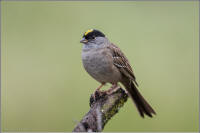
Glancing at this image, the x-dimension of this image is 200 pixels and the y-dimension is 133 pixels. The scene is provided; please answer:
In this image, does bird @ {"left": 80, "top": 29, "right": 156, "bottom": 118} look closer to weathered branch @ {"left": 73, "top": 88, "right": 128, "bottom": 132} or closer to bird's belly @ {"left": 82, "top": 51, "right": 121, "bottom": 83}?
bird's belly @ {"left": 82, "top": 51, "right": 121, "bottom": 83}

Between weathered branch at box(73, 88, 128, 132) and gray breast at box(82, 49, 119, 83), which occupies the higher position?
gray breast at box(82, 49, 119, 83)

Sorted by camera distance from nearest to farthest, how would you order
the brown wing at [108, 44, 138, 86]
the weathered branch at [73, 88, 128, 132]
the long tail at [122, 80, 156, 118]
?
the weathered branch at [73, 88, 128, 132] < the long tail at [122, 80, 156, 118] < the brown wing at [108, 44, 138, 86]

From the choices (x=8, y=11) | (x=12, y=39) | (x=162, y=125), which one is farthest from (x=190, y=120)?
(x=8, y=11)

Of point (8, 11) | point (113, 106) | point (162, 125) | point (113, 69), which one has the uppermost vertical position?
point (8, 11)

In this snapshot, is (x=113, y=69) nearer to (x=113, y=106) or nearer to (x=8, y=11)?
(x=113, y=106)

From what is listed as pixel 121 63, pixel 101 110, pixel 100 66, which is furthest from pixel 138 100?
pixel 101 110

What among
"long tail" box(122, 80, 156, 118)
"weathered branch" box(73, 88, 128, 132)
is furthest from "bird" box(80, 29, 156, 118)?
"weathered branch" box(73, 88, 128, 132)

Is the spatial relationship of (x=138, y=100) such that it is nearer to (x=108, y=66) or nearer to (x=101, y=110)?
(x=108, y=66)
